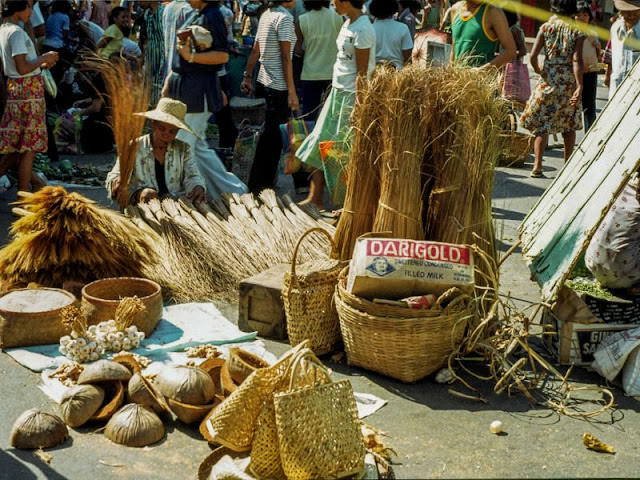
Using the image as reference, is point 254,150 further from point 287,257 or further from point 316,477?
point 316,477

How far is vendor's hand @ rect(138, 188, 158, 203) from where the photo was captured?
5.92 meters

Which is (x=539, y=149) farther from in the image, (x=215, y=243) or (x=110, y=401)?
(x=110, y=401)

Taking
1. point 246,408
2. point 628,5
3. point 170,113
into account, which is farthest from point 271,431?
point 628,5

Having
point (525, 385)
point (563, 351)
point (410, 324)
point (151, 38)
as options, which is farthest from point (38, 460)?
point (151, 38)

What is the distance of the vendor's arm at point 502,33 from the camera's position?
6465 mm

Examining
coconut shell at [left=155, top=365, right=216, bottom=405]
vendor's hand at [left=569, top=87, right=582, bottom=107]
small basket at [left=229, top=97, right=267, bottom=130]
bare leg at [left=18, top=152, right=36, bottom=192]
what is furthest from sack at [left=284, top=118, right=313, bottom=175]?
coconut shell at [left=155, top=365, right=216, bottom=405]

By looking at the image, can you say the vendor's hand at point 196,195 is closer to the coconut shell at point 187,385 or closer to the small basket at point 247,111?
the coconut shell at point 187,385

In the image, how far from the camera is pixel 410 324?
157 inches

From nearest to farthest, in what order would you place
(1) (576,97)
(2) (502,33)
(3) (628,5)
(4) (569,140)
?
Answer: (2) (502,33), (3) (628,5), (1) (576,97), (4) (569,140)

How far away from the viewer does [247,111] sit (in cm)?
968

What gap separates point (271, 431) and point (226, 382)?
0.71 metres

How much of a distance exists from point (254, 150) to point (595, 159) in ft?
11.5

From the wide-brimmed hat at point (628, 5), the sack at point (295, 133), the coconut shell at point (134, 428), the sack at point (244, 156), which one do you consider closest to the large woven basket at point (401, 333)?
the coconut shell at point (134, 428)

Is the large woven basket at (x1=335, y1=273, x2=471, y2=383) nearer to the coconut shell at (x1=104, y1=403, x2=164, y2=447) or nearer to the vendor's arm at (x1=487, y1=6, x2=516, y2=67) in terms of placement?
the coconut shell at (x1=104, y1=403, x2=164, y2=447)
